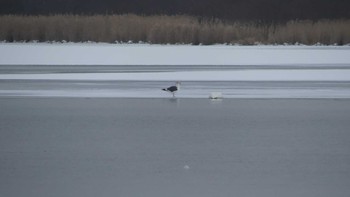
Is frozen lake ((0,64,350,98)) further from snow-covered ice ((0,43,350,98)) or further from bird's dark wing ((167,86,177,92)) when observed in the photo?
bird's dark wing ((167,86,177,92))

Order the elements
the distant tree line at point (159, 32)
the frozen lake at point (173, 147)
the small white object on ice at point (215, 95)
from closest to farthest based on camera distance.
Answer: the frozen lake at point (173, 147), the small white object on ice at point (215, 95), the distant tree line at point (159, 32)

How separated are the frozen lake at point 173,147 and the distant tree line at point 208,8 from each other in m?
24.9

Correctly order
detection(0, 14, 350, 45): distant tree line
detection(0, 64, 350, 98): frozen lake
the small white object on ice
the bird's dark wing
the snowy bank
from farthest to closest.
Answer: detection(0, 14, 350, 45): distant tree line → the snowy bank → detection(0, 64, 350, 98): frozen lake → the bird's dark wing → the small white object on ice

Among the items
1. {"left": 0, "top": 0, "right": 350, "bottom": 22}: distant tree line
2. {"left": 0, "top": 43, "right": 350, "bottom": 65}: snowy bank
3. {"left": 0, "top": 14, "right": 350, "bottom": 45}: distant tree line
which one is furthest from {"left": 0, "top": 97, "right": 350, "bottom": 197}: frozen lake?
{"left": 0, "top": 0, "right": 350, "bottom": 22}: distant tree line

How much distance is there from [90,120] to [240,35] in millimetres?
19638

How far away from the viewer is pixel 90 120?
10.9 m

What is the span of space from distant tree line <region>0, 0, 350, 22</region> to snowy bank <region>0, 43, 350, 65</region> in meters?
10.2

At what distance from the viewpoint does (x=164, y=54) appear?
23.7 metres

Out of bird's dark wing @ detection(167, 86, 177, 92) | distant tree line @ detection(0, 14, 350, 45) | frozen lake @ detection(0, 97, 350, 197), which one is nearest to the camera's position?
frozen lake @ detection(0, 97, 350, 197)

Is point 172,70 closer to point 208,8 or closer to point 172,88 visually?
point 172,88

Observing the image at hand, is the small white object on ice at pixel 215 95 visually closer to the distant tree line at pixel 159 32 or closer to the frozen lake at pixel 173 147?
the frozen lake at pixel 173 147

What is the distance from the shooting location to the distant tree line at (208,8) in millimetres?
39156

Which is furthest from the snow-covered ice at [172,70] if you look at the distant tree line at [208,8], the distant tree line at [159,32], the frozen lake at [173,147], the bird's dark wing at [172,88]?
the distant tree line at [208,8]

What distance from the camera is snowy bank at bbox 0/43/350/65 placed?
21375 millimetres
